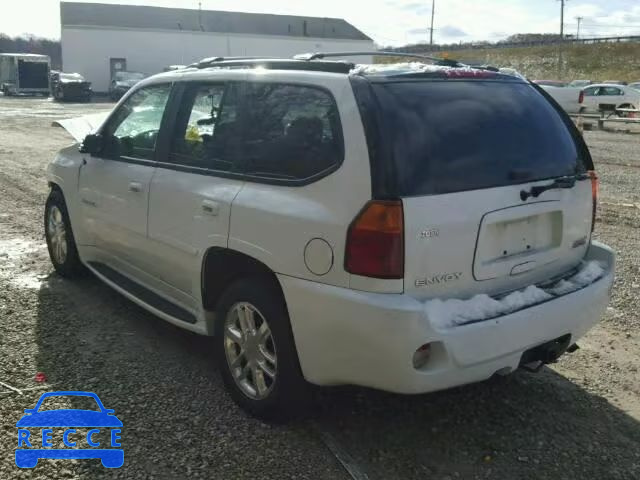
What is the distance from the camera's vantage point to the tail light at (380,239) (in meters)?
2.76

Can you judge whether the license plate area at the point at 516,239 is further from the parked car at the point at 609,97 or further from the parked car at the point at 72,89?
the parked car at the point at 72,89

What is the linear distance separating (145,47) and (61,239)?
52075 mm

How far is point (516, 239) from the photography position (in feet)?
10.5

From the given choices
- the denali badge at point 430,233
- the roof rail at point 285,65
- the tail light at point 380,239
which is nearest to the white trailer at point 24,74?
the roof rail at point 285,65

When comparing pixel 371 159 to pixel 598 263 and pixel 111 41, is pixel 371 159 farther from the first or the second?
pixel 111 41

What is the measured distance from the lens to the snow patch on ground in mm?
2803

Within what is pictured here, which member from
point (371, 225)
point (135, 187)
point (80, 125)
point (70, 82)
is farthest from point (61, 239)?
point (70, 82)

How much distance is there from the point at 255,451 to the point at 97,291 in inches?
111

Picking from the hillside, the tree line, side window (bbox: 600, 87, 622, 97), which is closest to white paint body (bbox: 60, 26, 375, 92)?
the hillside

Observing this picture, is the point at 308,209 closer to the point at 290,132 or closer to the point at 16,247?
the point at 290,132

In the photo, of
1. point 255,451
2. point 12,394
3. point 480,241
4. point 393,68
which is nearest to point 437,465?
point 255,451

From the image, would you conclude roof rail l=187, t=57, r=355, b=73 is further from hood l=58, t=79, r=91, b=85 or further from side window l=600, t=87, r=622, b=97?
hood l=58, t=79, r=91, b=85

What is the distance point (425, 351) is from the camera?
9.27 feet

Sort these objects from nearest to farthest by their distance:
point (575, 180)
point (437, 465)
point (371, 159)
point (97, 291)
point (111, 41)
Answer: point (371, 159), point (437, 465), point (575, 180), point (97, 291), point (111, 41)
